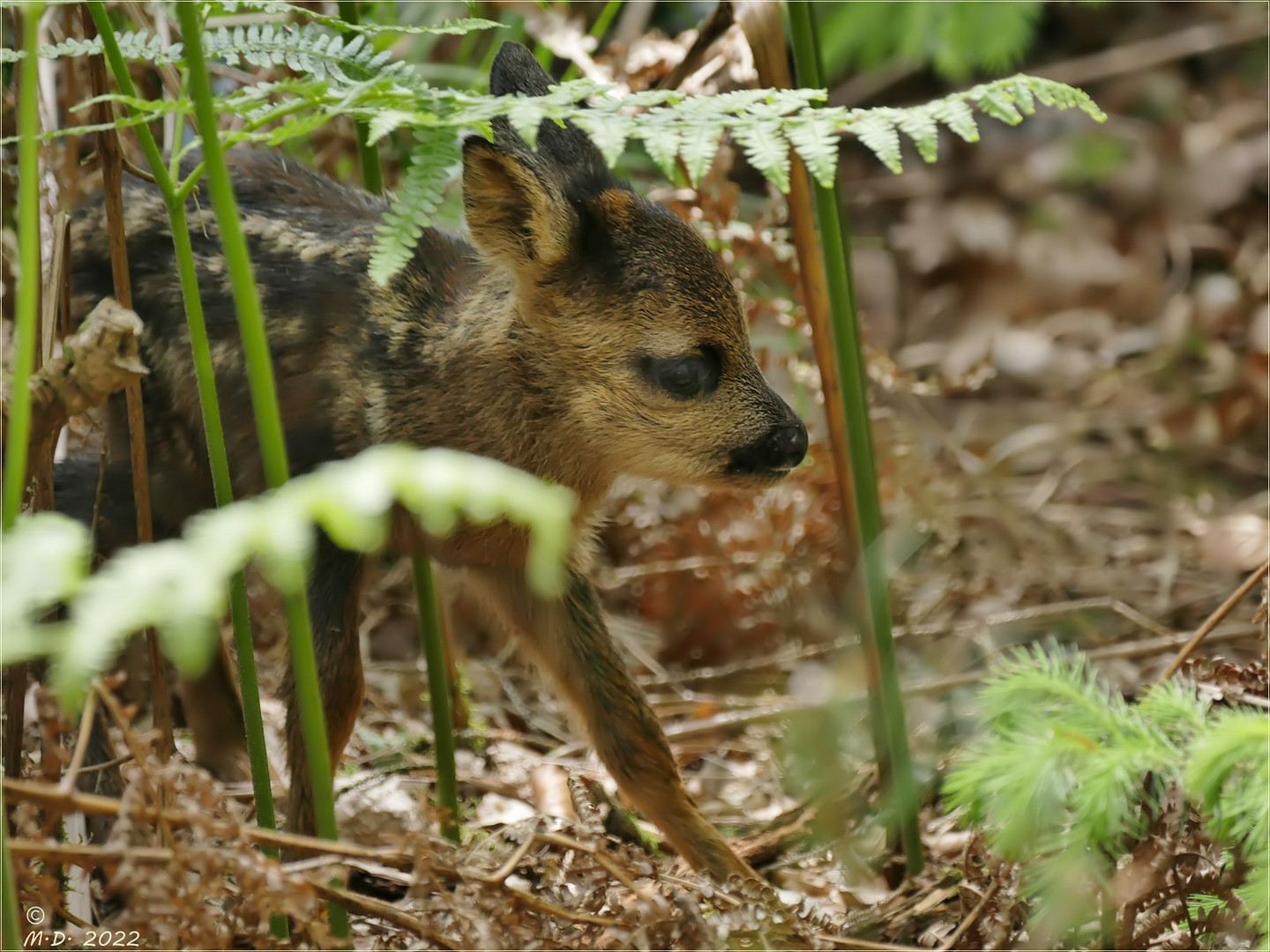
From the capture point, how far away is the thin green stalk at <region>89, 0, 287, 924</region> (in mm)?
2223

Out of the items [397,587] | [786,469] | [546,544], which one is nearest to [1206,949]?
[786,469]

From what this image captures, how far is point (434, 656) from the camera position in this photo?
3.51 meters

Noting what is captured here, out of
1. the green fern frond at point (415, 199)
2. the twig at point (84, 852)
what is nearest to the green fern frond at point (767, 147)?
the green fern frond at point (415, 199)

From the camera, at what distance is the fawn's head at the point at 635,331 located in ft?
11.3

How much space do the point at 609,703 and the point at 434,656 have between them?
46 centimetres

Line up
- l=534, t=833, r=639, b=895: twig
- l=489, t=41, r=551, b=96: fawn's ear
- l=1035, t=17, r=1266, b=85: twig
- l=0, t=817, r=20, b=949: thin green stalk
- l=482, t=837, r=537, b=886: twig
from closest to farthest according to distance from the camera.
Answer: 1. l=0, t=817, r=20, b=949: thin green stalk
2. l=482, t=837, r=537, b=886: twig
3. l=534, t=833, r=639, b=895: twig
4. l=489, t=41, r=551, b=96: fawn's ear
5. l=1035, t=17, r=1266, b=85: twig

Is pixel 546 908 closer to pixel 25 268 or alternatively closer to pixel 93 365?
pixel 93 365

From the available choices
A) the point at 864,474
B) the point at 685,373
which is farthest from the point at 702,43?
the point at 864,474

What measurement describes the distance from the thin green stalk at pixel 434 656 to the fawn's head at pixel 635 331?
1.51 feet

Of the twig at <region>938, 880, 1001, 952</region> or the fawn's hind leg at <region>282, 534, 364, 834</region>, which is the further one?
the fawn's hind leg at <region>282, 534, 364, 834</region>

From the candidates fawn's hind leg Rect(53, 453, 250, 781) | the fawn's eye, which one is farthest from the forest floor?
fawn's hind leg Rect(53, 453, 250, 781)

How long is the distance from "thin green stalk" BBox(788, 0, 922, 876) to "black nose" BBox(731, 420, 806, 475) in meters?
0.26

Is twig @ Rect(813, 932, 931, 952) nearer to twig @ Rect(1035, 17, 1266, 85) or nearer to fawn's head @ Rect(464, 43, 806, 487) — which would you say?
fawn's head @ Rect(464, 43, 806, 487)

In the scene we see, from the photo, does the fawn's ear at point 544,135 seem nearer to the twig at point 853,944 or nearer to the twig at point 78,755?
the twig at point 78,755
